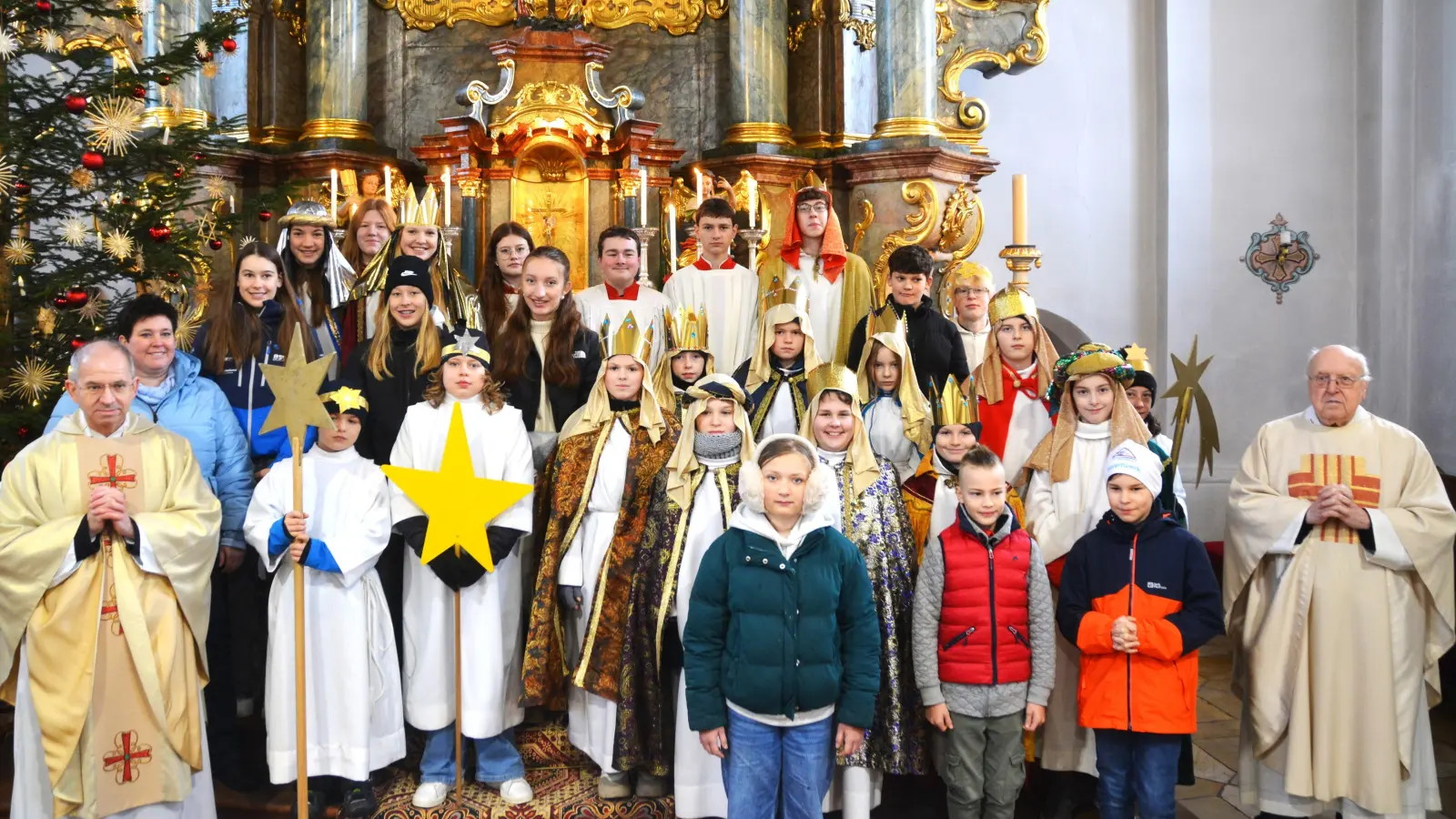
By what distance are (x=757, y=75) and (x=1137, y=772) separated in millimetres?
5463

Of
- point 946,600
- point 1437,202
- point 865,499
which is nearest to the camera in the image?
point 946,600

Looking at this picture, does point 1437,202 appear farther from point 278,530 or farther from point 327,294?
point 278,530

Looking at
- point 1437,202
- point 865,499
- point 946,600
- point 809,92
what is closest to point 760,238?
point 809,92

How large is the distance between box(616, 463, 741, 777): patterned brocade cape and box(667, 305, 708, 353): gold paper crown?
84 cm

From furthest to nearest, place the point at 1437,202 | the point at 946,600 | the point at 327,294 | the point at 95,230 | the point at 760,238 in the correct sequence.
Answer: the point at 1437,202 → the point at 760,238 → the point at 327,294 → the point at 95,230 → the point at 946,600

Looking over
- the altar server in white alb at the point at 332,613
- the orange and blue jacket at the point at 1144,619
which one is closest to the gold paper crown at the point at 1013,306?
the orange and blue jacket at the point at 1144,619

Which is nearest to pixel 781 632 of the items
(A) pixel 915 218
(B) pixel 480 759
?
(B) pixel 480 759

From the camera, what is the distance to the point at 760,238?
7.23 metres

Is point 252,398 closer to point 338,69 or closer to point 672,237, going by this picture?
point 672,237

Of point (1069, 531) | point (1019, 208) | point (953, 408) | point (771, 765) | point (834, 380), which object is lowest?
point (771, 765)

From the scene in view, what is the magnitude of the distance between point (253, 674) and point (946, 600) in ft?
9.55

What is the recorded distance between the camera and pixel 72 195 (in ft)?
16.1

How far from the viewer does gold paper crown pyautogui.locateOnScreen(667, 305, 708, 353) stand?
17.4ft

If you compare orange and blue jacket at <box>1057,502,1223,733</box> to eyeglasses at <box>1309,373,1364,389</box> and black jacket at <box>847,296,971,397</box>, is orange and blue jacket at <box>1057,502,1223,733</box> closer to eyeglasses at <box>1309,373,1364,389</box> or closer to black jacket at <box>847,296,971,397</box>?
eyeglasses at <box>1309,373,1364,389</box>
